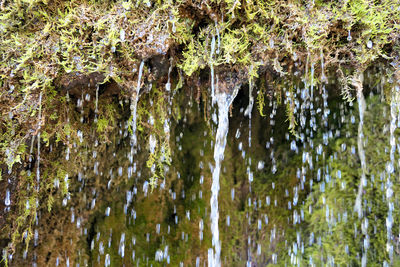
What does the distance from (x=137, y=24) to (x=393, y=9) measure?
129cm

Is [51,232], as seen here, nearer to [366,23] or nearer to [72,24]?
[72,24]

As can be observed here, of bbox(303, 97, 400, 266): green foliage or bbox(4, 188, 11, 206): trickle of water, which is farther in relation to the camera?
bbox(303, 97, 400, 266): green foliage

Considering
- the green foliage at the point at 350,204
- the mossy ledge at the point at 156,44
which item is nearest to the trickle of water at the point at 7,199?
the mossy ledge at the point at 156,44

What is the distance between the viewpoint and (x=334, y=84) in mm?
2498

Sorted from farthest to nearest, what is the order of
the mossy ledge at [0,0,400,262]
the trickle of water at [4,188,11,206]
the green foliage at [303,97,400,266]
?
1. the green foliage at [303,97,400,266]
2. the trickle of water at [4,188,11,206]
3. the mossy ledge at [0,0,400,262]

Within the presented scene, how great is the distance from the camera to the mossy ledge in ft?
5.47

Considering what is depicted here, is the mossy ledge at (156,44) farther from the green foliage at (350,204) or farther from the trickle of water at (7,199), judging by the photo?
the green foliage at (350,204)

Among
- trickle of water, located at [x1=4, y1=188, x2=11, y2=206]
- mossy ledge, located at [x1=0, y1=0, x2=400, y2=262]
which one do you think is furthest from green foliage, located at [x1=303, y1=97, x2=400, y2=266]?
trickle of water, located at [x1=4, y1=188, x2=11, y2=206]

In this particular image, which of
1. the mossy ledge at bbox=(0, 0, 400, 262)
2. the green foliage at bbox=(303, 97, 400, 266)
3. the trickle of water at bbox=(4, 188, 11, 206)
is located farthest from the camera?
the green foliage at bbox=(303, 97, 400, 266)

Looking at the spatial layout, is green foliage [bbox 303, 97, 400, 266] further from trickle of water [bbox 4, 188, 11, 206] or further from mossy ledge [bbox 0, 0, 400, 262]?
trickle of water [bbox 4, 188, 11, 206]

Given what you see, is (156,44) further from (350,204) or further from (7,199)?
(350,204)

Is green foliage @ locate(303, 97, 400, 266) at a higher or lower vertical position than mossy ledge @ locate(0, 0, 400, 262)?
lower

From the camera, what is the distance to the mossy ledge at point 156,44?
5.47 ft

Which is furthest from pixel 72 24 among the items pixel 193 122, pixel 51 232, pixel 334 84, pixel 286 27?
pixel 334 84
